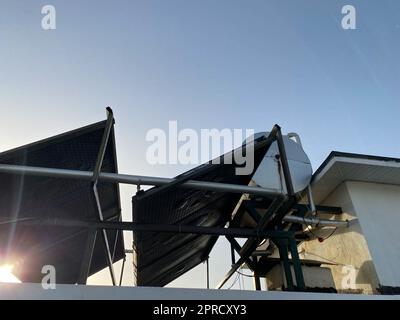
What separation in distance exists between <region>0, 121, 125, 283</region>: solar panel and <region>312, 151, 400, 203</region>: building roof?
372cm

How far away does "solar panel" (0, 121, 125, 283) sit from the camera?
3.54 metres

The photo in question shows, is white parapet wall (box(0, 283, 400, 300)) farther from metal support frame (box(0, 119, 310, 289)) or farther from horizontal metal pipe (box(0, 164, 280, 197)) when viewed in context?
horizontal metal pipe (box(0, 164, 280, 197))

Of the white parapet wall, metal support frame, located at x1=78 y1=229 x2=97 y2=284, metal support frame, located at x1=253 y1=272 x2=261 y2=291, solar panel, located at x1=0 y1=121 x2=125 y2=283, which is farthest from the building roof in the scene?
metal support frame, located at x1=78 y1=229 x2=97 y2=284

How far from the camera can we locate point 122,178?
387cm

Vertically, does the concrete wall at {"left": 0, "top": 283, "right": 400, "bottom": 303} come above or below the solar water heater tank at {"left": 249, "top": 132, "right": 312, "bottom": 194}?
below

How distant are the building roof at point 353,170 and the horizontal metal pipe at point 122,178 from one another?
2.38 metres

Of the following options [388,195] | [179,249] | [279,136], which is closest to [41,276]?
[179,249]

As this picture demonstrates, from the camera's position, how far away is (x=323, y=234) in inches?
254

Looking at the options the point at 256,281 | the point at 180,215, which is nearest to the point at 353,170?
the point at 256,281

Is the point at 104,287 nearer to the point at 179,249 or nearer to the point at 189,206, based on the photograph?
the point at 189,206

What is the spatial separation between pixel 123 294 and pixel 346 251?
4605 millimetres

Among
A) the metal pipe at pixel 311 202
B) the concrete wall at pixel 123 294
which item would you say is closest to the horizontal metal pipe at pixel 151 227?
the concrete wall at pixel 123 294

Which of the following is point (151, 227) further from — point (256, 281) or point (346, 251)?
point (346, 251)
